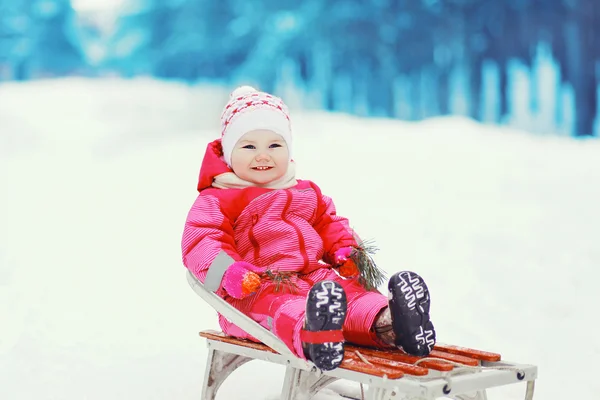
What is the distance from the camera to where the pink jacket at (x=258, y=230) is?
2.41m

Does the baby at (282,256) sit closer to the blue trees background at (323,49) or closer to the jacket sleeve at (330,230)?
the jacket sleeve at (330,230)

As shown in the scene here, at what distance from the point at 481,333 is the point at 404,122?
2550 mm

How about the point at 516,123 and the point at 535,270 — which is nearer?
the point at 535,270

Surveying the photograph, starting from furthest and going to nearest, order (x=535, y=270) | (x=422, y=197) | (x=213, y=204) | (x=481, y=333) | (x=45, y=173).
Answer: (x=45, y=173) → (x=422, y=197) → (x=535, y=270) → (x=481, y=333) → (x=213, y=204)

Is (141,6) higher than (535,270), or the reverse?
(141,6)

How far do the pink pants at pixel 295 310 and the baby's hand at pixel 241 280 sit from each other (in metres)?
0.08

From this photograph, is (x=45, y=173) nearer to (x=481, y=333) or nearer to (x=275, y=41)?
(x=275, y=41)

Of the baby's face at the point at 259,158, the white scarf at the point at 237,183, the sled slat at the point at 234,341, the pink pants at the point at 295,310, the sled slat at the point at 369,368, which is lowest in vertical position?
the sled slat at the point at 369,368

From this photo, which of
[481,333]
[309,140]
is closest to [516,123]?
[309,140]

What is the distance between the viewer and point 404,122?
19.6 feet

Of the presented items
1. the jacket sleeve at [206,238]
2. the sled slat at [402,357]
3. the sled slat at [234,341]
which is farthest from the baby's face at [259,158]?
the sled slat at [402,357]

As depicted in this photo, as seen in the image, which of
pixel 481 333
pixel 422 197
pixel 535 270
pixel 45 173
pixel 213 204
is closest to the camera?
pixel 213 204

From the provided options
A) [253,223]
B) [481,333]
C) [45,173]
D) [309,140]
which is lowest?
[481,333]

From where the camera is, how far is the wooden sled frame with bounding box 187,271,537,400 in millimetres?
1871
